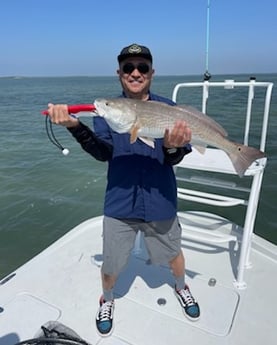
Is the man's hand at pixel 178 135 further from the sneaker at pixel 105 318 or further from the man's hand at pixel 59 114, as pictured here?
the sneaker at pixel 105 318

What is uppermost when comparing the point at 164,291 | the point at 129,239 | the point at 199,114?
the point at 199,114

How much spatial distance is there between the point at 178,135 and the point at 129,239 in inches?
38.0

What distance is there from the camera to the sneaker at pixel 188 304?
109 inches

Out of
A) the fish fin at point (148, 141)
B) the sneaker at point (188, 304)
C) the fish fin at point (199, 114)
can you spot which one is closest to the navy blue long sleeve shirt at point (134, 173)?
the fish fin at point (148, 141)

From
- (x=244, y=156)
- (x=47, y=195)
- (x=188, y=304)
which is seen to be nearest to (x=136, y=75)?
(x=244, y=156)

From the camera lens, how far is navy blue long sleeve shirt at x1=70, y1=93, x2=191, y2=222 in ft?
8.30

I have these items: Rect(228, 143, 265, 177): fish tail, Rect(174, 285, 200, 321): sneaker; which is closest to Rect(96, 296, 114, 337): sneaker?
Rect(174, 285, 200, 321): sneaker

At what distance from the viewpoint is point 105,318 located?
8.87 feet

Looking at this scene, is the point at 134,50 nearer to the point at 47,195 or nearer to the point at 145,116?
the point at 145,116

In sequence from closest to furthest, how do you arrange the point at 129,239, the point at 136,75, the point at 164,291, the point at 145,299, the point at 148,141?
the point at 148,141
the point at 136,75
the point at 129,239
the point at 145,299
the point at 164,291

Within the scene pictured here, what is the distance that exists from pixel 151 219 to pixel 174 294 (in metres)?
0.93

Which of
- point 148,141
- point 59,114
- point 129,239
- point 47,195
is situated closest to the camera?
point 59,114

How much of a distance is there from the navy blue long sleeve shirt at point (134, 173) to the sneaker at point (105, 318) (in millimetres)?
807

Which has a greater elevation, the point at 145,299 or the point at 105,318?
the point at 105,318
